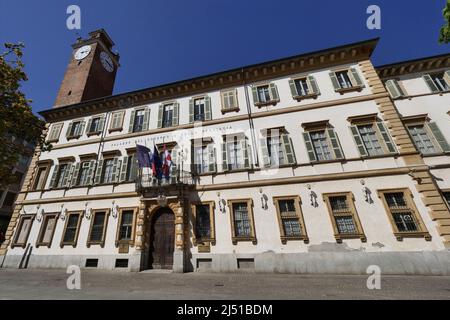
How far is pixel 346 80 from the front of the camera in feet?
43.4

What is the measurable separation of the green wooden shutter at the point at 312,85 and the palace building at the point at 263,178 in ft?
0.28

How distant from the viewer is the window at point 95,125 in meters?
16.2

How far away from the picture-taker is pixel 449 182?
9.79 metres

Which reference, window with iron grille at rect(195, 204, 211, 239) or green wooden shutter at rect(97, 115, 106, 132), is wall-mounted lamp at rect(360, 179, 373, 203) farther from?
green wooden shutter at rect(97, 115, 106, 132)

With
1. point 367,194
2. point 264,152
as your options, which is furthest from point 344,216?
point 264,152

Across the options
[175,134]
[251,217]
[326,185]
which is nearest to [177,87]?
[175,134]

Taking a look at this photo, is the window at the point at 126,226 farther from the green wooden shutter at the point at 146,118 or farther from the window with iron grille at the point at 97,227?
the green wooden shutter at the point at 146,118

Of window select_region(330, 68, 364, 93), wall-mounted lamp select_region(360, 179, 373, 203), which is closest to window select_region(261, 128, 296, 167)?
wall-mounted lamp select_region(360, 179, 373, 203)

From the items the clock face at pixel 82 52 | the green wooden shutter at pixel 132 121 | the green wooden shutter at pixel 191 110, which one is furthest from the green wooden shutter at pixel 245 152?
the clock face at pixel 82 52

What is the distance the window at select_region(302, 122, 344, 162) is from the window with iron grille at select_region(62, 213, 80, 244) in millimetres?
15145

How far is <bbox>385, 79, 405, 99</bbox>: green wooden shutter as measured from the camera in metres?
13.0

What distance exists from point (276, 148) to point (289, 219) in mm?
4158

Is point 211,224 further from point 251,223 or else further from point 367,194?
point 367,194
